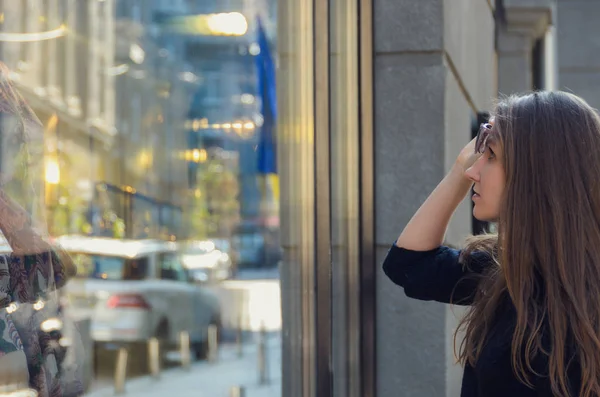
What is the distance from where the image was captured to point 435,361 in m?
3.74

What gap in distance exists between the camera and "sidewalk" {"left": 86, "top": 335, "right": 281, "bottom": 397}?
5.62 meters

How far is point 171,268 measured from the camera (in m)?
11.1

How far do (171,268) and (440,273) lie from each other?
30.2 feet

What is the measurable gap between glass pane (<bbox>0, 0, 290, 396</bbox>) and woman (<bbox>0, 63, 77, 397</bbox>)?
12 millimetres

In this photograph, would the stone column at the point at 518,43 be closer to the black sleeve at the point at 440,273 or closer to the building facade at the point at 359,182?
the building facade at the point at 359,182

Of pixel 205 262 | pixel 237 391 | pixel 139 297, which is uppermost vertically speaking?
pixel 205 262

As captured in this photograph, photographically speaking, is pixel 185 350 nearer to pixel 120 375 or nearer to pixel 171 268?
pixel 171 268

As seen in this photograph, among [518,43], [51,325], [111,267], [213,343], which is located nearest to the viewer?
[51,325]

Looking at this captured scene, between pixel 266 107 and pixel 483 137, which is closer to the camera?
pixel 483 137

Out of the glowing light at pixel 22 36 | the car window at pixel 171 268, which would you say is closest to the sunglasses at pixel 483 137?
the glowing light at pixel 22 36

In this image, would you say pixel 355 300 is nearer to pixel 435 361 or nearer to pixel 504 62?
pixel 435 361

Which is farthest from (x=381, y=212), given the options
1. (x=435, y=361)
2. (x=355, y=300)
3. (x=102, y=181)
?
(x=102, y=181)

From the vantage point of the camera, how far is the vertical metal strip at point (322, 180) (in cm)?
367

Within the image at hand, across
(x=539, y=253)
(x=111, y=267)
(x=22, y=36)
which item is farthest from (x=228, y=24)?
(x=539, y=253)
